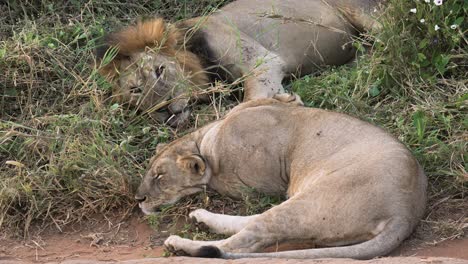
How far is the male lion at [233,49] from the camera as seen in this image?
573 cm

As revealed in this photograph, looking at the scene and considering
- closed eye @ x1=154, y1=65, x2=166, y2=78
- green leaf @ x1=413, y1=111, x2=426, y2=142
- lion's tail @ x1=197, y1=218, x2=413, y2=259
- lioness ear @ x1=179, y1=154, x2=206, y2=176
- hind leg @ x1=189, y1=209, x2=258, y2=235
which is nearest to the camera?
lion's tail @ x1=197, y1=218, x2=413, y2=259

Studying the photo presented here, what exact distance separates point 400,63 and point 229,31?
115 centimetres

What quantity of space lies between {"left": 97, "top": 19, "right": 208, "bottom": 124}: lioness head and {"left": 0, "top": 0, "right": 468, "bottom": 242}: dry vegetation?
3.9 inches

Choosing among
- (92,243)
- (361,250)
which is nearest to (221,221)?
(92,243)

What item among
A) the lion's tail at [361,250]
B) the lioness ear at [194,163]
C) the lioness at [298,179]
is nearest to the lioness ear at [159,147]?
the lioness at [298,179]

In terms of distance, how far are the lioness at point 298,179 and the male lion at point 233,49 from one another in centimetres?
79

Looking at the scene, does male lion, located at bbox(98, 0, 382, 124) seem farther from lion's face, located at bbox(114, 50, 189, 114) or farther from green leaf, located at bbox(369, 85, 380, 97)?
green leaf, located at bbox(369, 85, 380, 97)

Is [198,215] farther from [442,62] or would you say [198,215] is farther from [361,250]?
[442,62]

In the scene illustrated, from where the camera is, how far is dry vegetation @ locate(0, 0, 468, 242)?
4.88m

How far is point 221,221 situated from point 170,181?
1.40 ft

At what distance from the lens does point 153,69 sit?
5.79 m

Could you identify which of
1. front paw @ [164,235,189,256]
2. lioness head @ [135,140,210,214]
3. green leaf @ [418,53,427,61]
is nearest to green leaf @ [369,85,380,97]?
green leaf @ [418,53,427,61]

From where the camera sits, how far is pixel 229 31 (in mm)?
6082

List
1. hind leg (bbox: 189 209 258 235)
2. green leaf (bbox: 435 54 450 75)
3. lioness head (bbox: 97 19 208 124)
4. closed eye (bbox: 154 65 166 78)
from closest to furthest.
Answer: hind leg (bbox: 189 209 258 235) → green leaf (bbox: 435 54 450 75) → lioness head (bbox: 97 19 208 124) → closed eye (bbox: 154 65 166 78)
